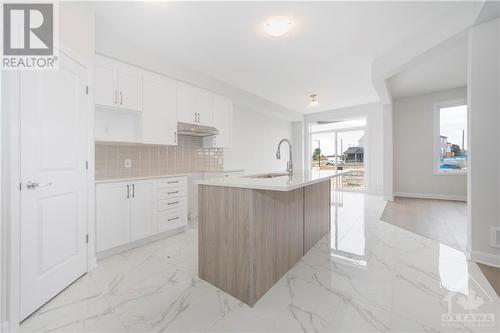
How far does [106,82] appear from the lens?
257 centimetres

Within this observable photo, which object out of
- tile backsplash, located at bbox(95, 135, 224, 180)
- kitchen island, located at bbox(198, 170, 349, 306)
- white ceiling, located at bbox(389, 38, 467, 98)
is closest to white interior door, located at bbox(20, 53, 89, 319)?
tile backsplash, located at bbox(95, 135, 224, 180)

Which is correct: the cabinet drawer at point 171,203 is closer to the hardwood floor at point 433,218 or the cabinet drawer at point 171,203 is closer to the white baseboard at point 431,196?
the hardwood floor at point 433,218

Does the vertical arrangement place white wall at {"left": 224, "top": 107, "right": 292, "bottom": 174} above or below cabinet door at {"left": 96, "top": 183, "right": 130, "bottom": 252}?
above

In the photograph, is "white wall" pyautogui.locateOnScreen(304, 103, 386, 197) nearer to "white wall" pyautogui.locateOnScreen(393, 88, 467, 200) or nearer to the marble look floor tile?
"white wall" pyautogui.locateOnScreen(393, 88, 467, 200)

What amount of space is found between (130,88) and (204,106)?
1314 mm

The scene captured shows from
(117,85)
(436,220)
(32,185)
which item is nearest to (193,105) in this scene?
(117,85)

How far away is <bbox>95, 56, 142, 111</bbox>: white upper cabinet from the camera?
2.52m

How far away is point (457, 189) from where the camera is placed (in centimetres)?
541

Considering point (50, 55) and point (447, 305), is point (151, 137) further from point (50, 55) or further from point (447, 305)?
point (447, 305)

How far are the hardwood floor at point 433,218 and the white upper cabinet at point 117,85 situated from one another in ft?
13.9

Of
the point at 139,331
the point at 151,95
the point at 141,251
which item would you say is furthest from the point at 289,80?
the point at 139,331

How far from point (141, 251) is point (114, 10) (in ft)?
8.49

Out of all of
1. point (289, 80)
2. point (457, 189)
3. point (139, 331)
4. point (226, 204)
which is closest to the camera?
point (139, 331)

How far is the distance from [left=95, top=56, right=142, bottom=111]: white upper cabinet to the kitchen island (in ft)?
5.56
